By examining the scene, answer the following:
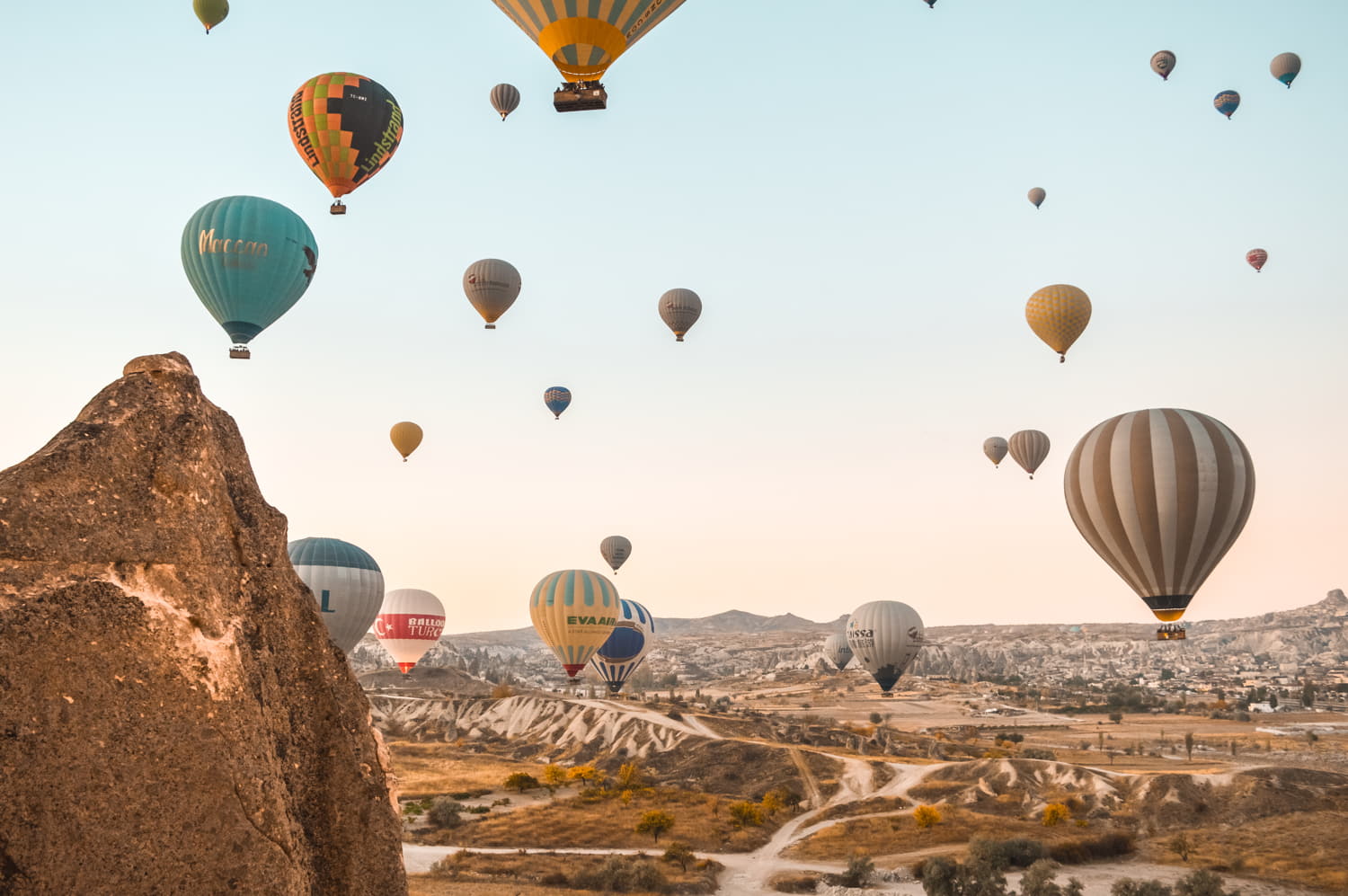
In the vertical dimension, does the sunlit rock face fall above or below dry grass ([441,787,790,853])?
above

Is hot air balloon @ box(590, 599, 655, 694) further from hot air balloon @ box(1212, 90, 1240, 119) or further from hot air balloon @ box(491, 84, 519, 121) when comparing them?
hot air balloon @ box(1212, 90, 1240, 119)

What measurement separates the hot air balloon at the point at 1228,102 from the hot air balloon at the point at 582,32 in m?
52.0

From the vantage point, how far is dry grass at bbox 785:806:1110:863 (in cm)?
4450

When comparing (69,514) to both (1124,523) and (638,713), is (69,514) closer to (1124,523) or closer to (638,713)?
(1124,523)

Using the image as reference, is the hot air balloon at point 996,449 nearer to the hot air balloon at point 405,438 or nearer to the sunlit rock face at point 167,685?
the hot air balloon at point 405,438

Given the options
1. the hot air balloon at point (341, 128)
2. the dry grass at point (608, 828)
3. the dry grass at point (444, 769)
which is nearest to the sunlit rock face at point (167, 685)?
the hot air balloon at point (341, 128)

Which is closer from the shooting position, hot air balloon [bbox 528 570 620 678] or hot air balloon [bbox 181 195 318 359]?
hot air balloon [bbox 181 195 318 359]

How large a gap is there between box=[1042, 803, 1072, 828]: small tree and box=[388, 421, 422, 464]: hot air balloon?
38.5 meters

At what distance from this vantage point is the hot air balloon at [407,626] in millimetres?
72500

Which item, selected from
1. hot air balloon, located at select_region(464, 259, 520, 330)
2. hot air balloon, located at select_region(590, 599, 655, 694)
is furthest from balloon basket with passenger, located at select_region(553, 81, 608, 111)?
hot air balloon, located at select_region(590, 599, 655, 694)

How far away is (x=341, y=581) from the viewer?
48.8m

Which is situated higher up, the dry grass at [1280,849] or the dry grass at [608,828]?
the dry grass at [1280,849]

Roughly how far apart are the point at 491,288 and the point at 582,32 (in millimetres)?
20293

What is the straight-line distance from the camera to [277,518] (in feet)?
25.7
